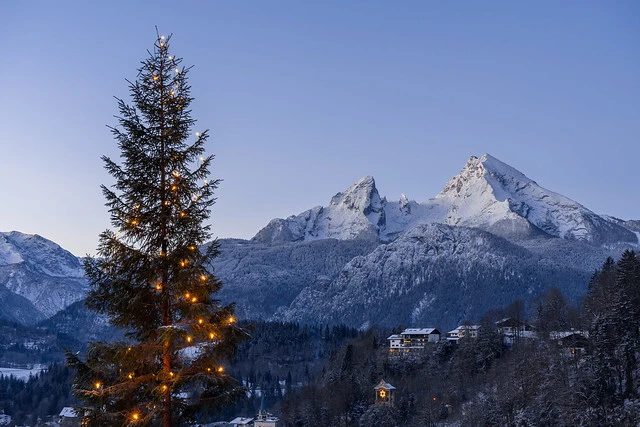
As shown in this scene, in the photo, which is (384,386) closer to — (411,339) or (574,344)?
(411,339)

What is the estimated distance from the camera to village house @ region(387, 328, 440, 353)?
159375mm

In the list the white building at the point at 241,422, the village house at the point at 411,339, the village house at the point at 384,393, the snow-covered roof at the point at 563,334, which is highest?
the snow-covered roof at the point at 563,334

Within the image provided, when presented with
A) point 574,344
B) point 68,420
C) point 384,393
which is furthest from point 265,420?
point 574,344

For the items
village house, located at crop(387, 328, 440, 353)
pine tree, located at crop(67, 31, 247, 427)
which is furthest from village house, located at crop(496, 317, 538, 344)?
pine tree, located at crop(67, 31, 247, 427)

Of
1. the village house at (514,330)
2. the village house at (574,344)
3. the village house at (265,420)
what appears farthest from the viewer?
the village house at (265,420)

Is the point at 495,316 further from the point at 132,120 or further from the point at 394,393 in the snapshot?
the point at 132,120

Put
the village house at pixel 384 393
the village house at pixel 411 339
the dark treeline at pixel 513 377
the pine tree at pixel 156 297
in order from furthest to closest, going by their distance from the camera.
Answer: the village house at pixel 411 339 < the village house at pixel 384 393 < the dark treeline at pixel 513 377 < the pine tree at pixel 156 297

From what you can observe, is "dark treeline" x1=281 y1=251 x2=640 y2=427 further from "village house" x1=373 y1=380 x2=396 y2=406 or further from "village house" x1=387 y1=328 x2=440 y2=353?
"village house" x1=387 y1=328 x2=440 y2=353

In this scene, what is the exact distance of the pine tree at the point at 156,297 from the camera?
714 inches

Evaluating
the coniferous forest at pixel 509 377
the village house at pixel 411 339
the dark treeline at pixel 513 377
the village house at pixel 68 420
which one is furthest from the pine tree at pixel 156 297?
the village house at pixel 411 339

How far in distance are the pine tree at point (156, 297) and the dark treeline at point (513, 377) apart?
63.5 meters

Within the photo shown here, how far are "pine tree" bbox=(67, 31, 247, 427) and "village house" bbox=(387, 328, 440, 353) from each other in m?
140

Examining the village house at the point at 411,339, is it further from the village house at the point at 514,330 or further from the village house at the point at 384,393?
the village house at the point at 384,393

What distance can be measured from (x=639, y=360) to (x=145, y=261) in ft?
248
